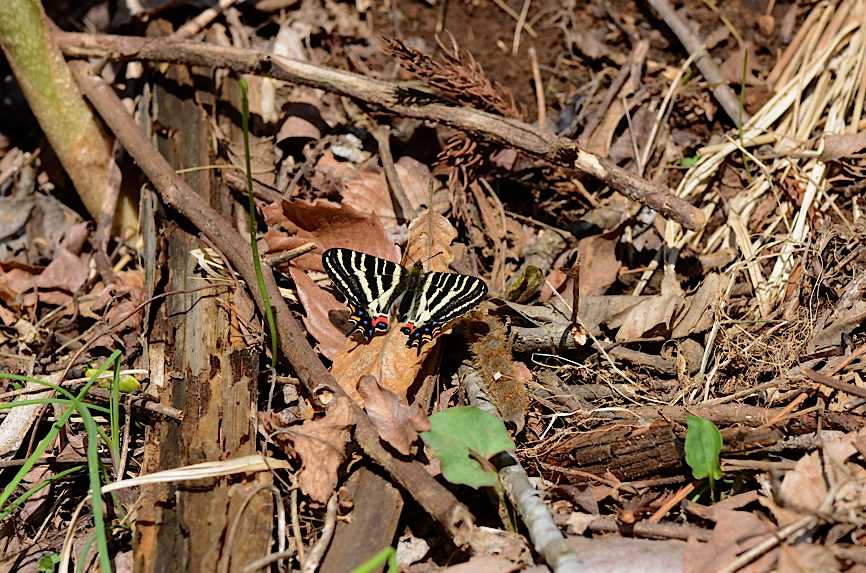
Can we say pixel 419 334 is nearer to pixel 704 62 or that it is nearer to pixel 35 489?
pixel 35 489

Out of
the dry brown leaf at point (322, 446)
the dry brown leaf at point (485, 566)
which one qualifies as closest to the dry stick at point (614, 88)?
the dry brown leaf at point (322, 446)

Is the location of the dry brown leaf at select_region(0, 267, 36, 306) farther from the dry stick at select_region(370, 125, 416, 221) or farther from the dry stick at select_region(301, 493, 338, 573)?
the dry stick at select_region(301, 493, 338, 573)

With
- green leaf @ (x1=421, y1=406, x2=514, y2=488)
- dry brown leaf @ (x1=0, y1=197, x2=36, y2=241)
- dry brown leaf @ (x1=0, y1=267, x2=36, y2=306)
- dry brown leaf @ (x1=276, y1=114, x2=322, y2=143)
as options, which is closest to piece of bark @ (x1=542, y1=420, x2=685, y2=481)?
green leaf @ (x1=421, y1=406, x2=514, y2=488)

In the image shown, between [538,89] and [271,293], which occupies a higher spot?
[538,89]

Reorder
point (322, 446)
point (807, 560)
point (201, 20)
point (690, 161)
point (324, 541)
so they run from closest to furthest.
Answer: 1. point (807, 560)
2. point (324, 541)
3. point (322, 446)
4. point (690, 161)
5. point (201, 20)

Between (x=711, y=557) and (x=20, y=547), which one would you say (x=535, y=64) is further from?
(x=20, y=547)

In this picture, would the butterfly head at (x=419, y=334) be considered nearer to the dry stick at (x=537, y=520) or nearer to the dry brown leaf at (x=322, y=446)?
the dry brown leaf at (x=322, y=446)

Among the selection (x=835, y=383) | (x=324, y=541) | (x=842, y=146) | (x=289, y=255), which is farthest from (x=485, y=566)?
(x=842, y=146)
